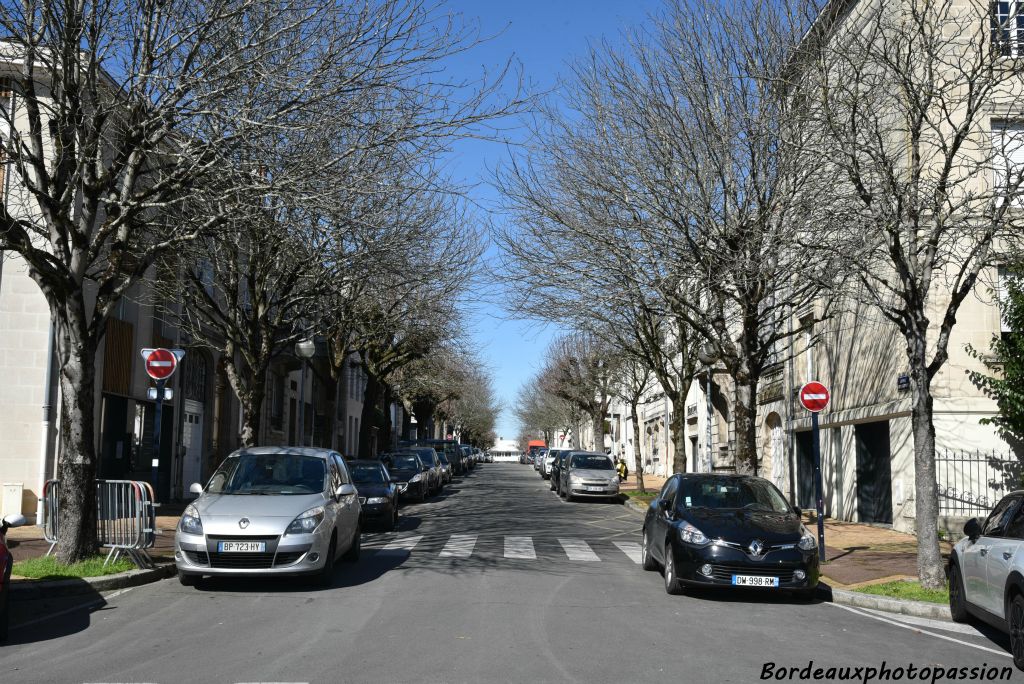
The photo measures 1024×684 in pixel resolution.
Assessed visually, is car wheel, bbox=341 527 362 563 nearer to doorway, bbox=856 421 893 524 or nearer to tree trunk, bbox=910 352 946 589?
tree trunk, bbox=910 352 946 589

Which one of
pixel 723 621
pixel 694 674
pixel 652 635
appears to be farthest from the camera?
pixel 723 621

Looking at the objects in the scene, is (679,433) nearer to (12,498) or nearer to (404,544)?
(404,544)

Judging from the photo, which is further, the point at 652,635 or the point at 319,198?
the point at 319,198

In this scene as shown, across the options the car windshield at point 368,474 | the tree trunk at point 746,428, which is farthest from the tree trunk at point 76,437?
the tree trunk at point 746,428

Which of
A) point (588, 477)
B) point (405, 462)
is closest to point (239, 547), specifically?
point (405, 462)

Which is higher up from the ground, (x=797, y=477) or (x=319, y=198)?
(x=319, y=198)

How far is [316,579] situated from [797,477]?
18.7 metres

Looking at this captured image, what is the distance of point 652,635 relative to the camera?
8805 mm

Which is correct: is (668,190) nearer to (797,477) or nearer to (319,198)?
(319,198)

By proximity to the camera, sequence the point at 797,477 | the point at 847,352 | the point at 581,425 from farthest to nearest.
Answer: the point at 581,425 → the point at 797,477 → the point at 847,352

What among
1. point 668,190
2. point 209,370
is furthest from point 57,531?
point 209,370

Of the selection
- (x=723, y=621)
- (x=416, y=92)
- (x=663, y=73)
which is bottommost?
(x=723, y=621)

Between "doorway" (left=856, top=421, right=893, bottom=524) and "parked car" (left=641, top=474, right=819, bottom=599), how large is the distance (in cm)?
966

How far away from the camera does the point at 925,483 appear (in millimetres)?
12094
